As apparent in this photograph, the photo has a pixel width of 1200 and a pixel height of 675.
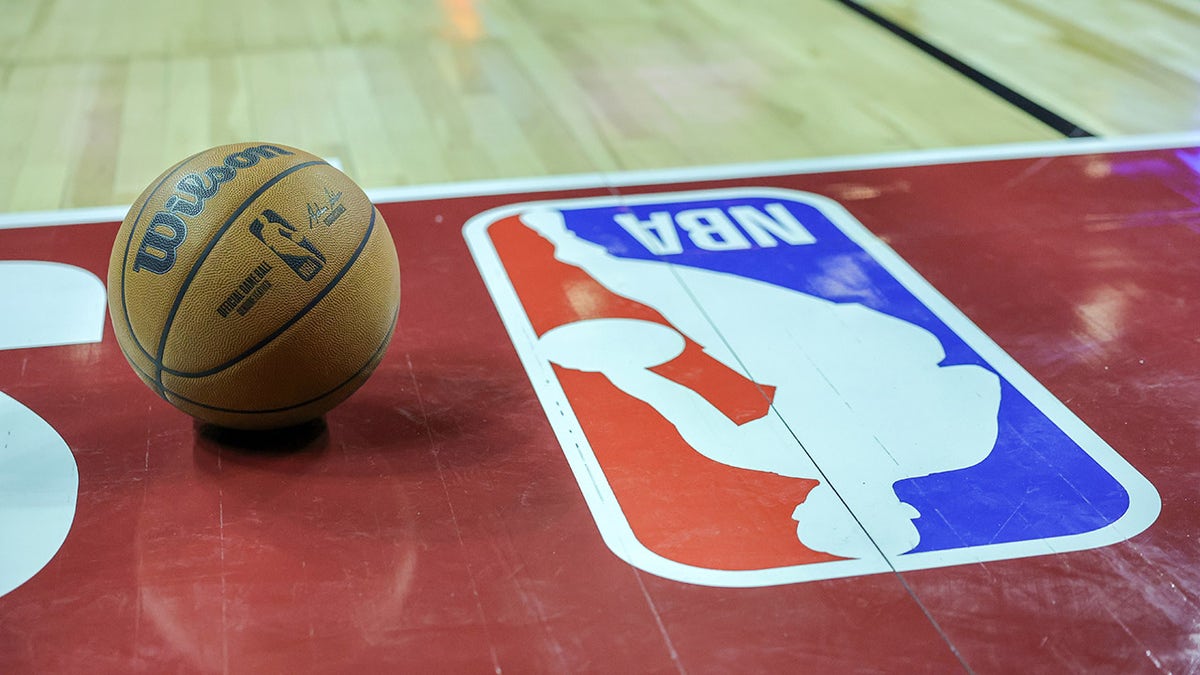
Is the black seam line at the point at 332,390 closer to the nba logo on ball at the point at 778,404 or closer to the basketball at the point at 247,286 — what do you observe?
the basketball at the point at 247,286

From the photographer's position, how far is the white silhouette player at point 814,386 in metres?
2.88

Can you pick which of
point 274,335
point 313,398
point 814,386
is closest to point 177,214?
point 274,335

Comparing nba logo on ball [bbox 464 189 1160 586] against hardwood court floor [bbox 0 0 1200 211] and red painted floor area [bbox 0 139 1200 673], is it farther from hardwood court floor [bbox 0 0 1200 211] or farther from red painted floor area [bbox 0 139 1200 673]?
hardwood court floor [bbox 0 0 1200 211]

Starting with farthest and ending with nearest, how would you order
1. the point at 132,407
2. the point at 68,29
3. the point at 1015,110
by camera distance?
the point at 68,29
the point at 1015,110
the point at 132,407

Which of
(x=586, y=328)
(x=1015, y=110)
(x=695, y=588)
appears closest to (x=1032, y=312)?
(x=586, y=328)

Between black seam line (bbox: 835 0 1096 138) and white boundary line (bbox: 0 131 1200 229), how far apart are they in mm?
163

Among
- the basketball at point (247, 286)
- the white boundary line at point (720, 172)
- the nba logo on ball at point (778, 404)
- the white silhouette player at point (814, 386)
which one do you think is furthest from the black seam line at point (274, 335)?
the white boundary line at point (720, 172)

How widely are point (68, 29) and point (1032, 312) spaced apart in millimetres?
4927

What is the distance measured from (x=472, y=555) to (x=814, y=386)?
3.59 feet

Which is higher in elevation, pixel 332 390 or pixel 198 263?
pixel 198 263

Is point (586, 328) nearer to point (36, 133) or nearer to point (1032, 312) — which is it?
point (1032, 312)

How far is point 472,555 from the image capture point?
8.63 ft

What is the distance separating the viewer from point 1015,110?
17.9 ft

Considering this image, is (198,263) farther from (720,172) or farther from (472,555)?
(720,172)
